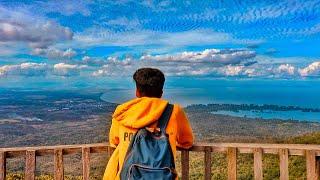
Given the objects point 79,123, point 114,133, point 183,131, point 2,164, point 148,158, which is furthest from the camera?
point 79,123

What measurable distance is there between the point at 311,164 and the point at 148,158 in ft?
5.31

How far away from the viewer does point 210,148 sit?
524 centimetres

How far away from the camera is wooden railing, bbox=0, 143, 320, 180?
195 inches

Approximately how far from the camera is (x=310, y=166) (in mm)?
4941

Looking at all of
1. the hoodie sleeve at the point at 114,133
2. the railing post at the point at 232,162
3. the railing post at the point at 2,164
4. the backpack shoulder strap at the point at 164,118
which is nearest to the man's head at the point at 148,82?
the backpack shoulder strap at the point at 164,118

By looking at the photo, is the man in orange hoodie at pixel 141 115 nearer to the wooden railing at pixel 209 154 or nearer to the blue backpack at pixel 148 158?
the blue backpack at pixel 148 158

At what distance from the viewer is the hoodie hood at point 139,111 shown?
4.37 metres

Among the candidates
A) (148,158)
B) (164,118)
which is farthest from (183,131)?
(148,158)

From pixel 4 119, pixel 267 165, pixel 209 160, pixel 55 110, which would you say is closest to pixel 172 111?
pixel 209 160

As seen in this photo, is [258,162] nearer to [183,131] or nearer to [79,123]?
[183,131]

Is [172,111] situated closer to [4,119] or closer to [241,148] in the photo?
[241,148]

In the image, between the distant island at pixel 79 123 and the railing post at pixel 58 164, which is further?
the distant island at pixel 79 123

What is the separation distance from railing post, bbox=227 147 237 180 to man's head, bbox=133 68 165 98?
105 centimetres

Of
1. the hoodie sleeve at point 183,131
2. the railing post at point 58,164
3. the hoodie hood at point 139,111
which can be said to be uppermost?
the hoodie hood at point 139,111
